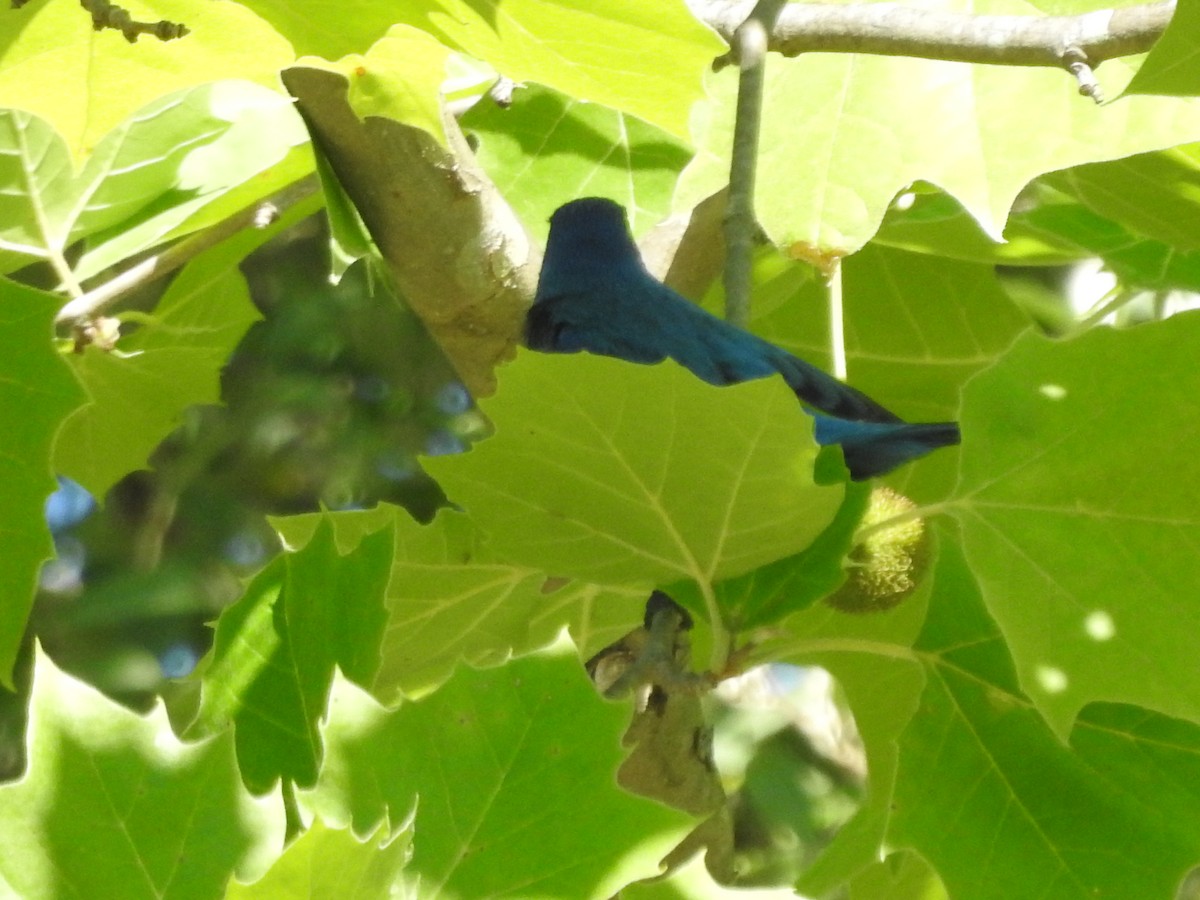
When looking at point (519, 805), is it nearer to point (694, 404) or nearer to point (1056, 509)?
point (694, 404)

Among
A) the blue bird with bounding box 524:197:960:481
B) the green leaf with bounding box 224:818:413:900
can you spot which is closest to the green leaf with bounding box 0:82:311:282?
the blue bird with bounding box 524:197:960:481

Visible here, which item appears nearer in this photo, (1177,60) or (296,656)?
(1177,60)

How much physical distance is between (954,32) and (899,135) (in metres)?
0.12

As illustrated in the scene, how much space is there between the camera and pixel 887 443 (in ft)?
4.00

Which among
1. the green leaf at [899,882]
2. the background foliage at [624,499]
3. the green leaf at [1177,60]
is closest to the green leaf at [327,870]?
the background foliage at [624,499]

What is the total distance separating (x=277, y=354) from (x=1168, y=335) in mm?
3278

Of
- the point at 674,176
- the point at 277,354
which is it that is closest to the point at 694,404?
the point at 674,176

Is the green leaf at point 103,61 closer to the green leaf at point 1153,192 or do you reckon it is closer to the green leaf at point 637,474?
the green leaf at point 637,474

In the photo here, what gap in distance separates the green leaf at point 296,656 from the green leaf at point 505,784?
0.10 m

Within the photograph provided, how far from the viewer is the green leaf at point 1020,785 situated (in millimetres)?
1039

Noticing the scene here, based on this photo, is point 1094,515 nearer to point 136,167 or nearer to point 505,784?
point 505,784

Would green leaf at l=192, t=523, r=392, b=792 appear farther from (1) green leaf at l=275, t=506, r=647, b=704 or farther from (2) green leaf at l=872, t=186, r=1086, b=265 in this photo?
(2) green leaf at l=872, t=186, r=1086, b=265

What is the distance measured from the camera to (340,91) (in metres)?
1.10

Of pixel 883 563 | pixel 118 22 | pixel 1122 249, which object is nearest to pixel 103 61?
pixel 118 22
